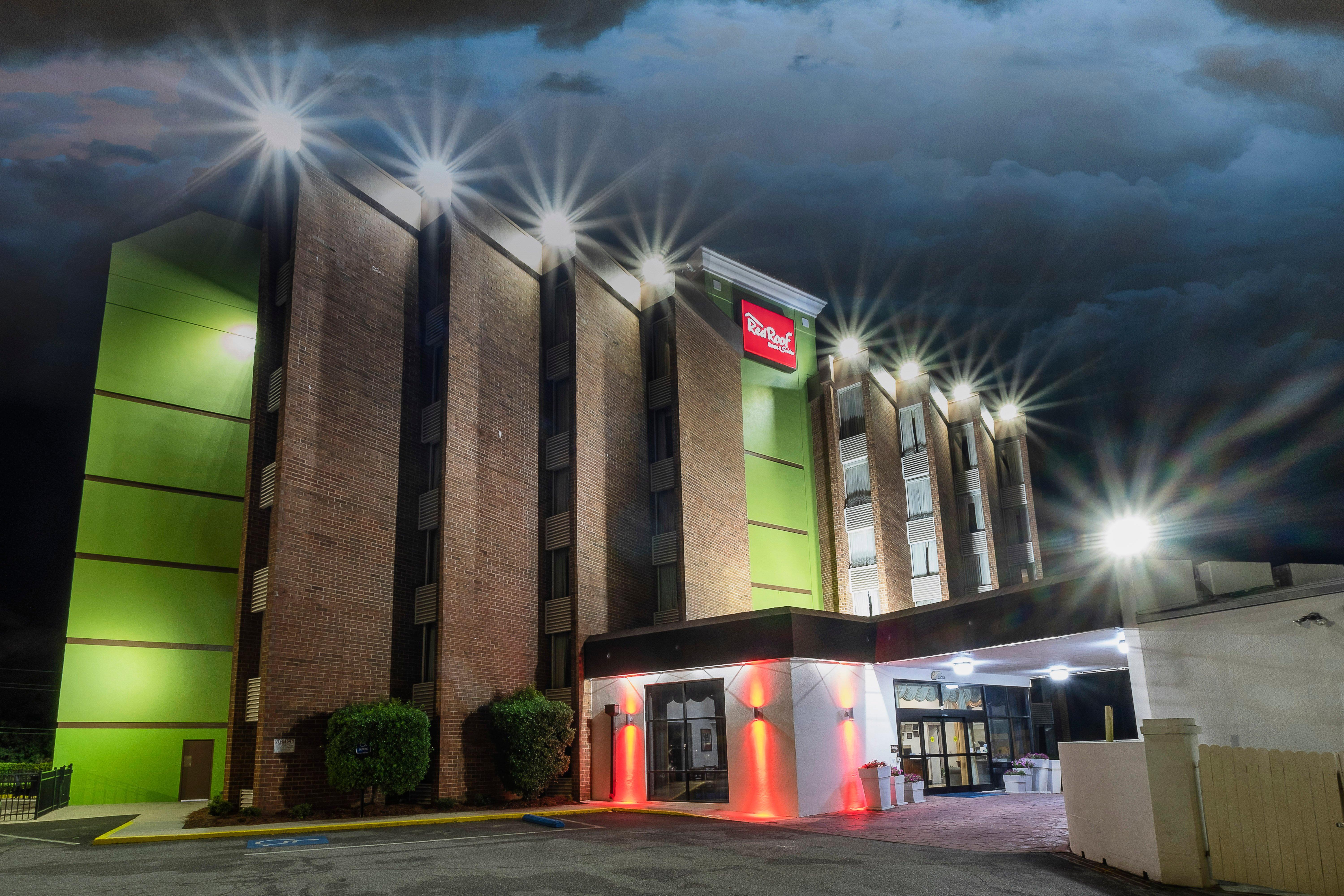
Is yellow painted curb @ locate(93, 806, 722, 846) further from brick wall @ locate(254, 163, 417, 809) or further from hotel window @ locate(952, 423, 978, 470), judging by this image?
hotel window @ locate(952, 423, 978, 470)

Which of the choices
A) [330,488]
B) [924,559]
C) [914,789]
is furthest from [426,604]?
[924,559]

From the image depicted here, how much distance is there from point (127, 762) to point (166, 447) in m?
9.07

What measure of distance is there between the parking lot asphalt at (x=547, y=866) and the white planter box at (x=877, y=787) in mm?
4599

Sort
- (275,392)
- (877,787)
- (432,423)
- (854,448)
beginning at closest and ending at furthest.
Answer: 1. (877,787)
2. (275,392)
3. (432,423)
4. (854,448)

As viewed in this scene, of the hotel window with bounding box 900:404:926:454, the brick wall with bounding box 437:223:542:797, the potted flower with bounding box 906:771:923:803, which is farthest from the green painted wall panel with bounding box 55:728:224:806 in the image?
the hotel window with bounding box 900:404:926:454

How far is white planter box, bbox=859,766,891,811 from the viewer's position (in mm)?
20500

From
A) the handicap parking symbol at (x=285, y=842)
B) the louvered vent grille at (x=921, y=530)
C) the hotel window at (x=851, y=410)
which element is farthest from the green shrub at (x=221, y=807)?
the louvered vent grille at (x=921, y=530)

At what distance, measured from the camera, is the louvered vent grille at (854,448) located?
35.9 meters

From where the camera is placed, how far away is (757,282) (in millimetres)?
35938

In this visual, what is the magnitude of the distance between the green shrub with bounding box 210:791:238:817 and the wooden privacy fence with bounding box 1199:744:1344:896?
18056 mm

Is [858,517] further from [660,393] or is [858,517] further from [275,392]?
[275,392]

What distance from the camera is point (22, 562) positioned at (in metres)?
50.0

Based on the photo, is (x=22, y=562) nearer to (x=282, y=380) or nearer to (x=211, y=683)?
(x=211, y=683)

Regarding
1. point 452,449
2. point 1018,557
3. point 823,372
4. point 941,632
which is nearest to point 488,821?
point 452,449
